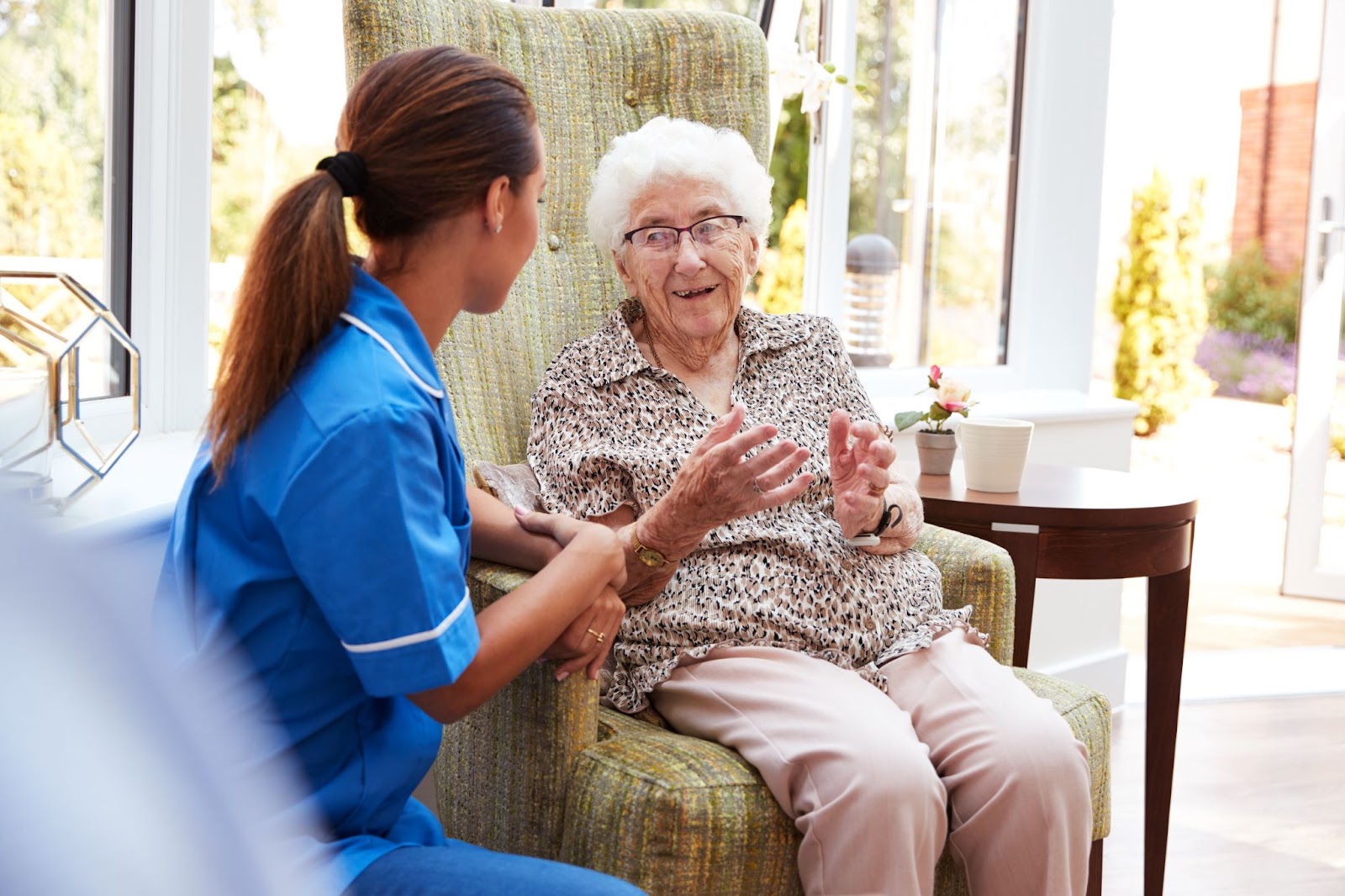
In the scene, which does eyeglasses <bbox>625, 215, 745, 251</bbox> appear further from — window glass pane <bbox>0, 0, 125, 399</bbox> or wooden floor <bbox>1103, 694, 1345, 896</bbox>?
wooden floor <bbox>1103, 694, 1345, 896</bbox>

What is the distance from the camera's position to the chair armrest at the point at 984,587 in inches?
68.8

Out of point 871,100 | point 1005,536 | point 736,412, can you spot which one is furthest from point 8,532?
point 871,100

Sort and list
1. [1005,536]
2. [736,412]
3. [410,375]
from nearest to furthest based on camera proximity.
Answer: [410,375] → [736,412] → [1005,536]

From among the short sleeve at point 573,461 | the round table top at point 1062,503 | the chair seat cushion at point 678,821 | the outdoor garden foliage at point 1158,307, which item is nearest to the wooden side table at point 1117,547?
the round table top at point 1062,503

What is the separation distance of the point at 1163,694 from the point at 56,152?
1.89 metres

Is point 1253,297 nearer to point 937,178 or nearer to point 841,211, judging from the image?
point 937,178

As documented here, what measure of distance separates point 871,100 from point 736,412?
1.98 meters

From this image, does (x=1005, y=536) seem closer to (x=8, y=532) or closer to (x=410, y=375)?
(x=410, y=375)

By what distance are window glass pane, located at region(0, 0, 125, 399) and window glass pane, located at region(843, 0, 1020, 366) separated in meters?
1.81

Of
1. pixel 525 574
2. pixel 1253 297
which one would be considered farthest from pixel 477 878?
pixel 1253 297

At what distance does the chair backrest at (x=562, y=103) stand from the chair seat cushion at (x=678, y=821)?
55 cm

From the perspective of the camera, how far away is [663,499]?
1416 mm

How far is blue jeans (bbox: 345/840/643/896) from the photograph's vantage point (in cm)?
95

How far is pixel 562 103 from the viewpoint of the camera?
1.99 m
